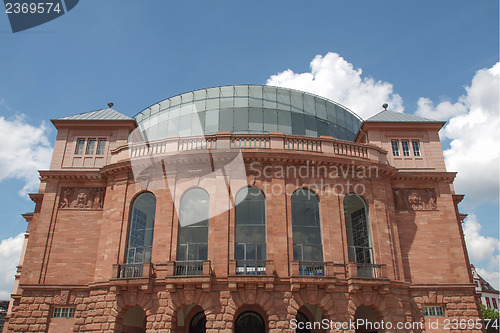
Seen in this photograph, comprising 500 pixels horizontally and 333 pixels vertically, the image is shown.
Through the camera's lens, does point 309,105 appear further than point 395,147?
Yes

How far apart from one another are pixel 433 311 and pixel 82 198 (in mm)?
22474

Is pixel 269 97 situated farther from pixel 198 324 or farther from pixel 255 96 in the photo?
pixel 198 324

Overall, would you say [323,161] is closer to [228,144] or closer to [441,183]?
[228,144]

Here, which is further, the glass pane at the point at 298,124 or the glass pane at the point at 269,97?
the glass pane at the point at 269,97

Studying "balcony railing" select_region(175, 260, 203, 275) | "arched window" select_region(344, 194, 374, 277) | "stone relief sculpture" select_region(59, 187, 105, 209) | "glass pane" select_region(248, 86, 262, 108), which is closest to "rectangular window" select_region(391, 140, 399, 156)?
"arched window" select_region(344, 194, 374, 277)

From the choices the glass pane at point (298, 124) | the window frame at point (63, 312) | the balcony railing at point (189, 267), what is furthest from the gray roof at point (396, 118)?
the window frame at point (63, 312)

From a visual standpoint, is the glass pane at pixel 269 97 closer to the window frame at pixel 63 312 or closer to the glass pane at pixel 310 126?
the glass pane at pixel 310 126

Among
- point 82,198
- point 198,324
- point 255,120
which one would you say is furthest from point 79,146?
point 198,324

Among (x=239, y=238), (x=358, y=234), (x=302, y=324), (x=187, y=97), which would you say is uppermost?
(x=187, y=97)

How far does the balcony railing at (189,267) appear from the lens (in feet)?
69.2

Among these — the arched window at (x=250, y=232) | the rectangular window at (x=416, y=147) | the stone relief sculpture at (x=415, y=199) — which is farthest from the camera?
the rectangular window at (x=416, y=147)

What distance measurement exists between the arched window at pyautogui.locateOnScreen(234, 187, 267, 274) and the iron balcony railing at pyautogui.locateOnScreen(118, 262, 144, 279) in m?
5.32

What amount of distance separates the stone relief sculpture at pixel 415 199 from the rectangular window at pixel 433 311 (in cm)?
609

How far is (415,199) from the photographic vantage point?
25.7 metres
